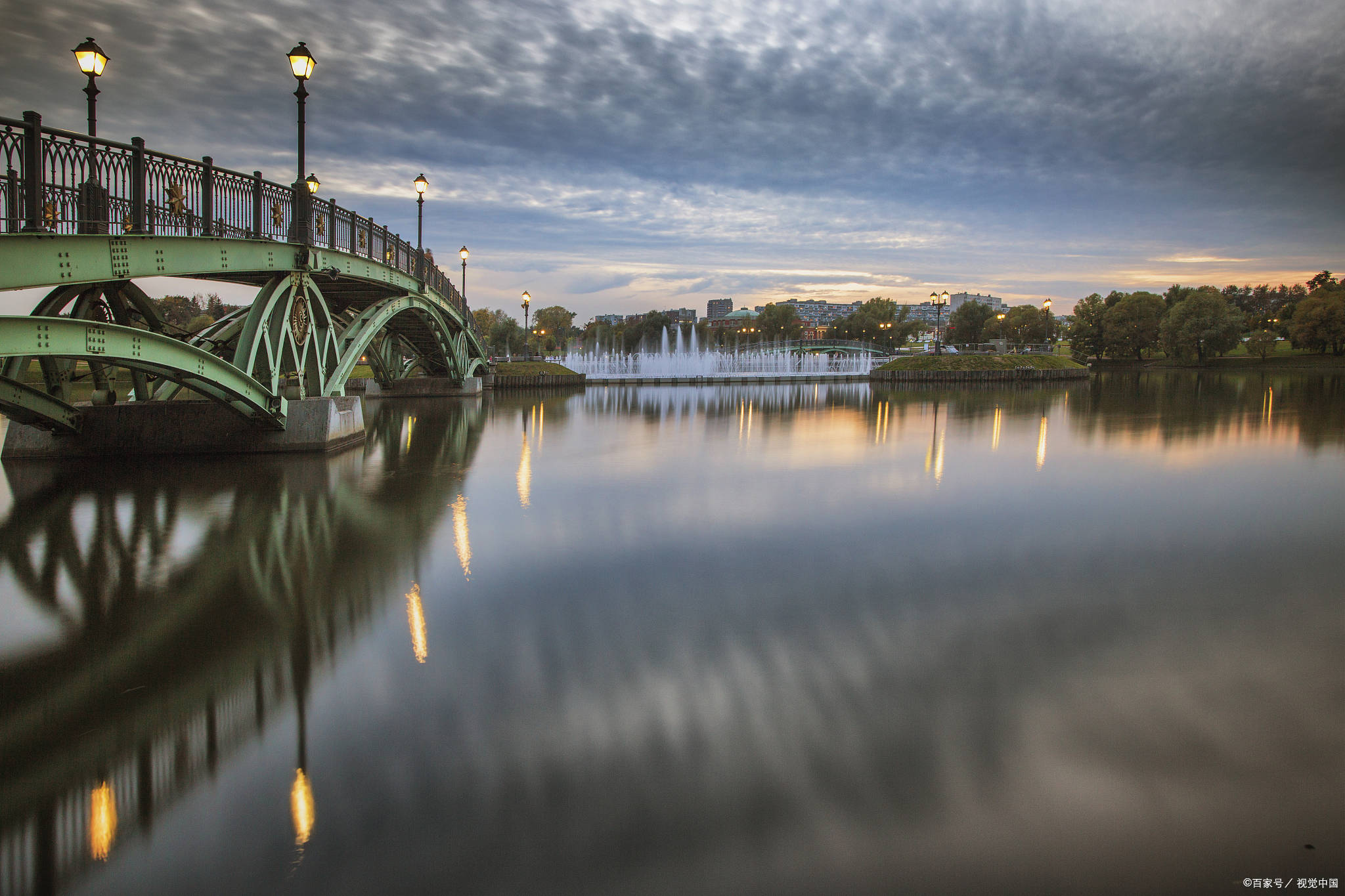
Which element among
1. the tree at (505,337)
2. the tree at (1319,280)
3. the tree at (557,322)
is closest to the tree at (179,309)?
the tree at (505,337)

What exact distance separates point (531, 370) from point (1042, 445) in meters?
39.1

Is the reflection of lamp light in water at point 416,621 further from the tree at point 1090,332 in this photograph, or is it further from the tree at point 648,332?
the tree at point 648,332

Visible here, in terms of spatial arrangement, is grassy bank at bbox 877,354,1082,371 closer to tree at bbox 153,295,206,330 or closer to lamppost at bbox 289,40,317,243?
lamppost at bbox 289,40,317,243

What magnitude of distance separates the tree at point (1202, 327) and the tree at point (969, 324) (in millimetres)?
42885

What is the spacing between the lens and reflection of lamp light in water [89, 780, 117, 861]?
12.7 feet

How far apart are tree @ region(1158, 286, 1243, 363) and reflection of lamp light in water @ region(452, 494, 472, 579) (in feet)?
312

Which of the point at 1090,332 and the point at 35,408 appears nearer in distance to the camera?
the point at 35,408

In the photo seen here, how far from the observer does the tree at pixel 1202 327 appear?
8406 centimetres

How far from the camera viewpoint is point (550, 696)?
5.41 meters

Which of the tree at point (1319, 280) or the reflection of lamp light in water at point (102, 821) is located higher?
the tree at point (1319, 280)

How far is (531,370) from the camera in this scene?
53.5m

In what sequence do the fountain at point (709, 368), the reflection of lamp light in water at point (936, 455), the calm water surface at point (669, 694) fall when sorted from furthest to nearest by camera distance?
the fountain at point (709, 368), the reflection of lamp light in water at point (936, 455), the calm water surface at point (669, 694)

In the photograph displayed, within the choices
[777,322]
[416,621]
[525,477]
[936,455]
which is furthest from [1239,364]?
[416,621]

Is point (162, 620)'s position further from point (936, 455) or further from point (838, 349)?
point (838, 349)
